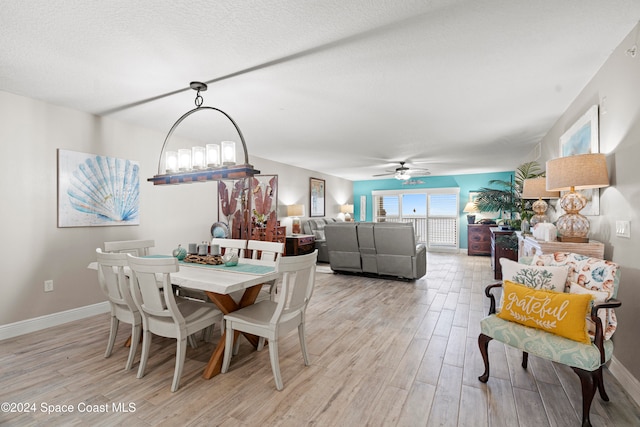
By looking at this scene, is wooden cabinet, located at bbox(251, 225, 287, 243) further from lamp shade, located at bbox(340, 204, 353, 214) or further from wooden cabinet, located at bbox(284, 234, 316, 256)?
lamp shade, located at bbox(340, 204, 353, 214)

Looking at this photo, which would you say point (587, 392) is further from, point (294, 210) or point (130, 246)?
point (294, 210)

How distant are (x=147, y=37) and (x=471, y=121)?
3707 millimetres

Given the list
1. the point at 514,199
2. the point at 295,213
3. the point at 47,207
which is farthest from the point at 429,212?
the point at 47,207

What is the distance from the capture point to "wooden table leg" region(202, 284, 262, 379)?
227cm

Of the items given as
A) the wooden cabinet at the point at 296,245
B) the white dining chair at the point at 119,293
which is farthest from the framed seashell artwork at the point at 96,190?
the wooden cabinet at the point at 296,245

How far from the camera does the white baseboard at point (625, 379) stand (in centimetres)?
193

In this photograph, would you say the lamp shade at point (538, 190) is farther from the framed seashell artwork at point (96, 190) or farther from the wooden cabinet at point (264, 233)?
the framed seashell artwork at point (96, 190)

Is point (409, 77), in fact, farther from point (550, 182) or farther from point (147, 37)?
point (147, 37)

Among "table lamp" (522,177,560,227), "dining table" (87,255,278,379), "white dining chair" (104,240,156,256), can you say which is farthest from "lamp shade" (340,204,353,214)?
"dining table" (87,255,278,379)

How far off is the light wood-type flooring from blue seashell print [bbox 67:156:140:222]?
134 centimetres

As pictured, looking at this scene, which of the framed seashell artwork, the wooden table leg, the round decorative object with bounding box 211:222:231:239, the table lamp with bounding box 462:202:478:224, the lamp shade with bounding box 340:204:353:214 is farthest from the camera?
the lamp shade with bounding box 340:204:353:214

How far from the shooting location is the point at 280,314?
2.13 meters

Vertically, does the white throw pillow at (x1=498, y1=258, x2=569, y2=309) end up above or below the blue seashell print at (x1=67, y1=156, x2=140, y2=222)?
below

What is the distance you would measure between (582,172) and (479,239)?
6.35 metres
